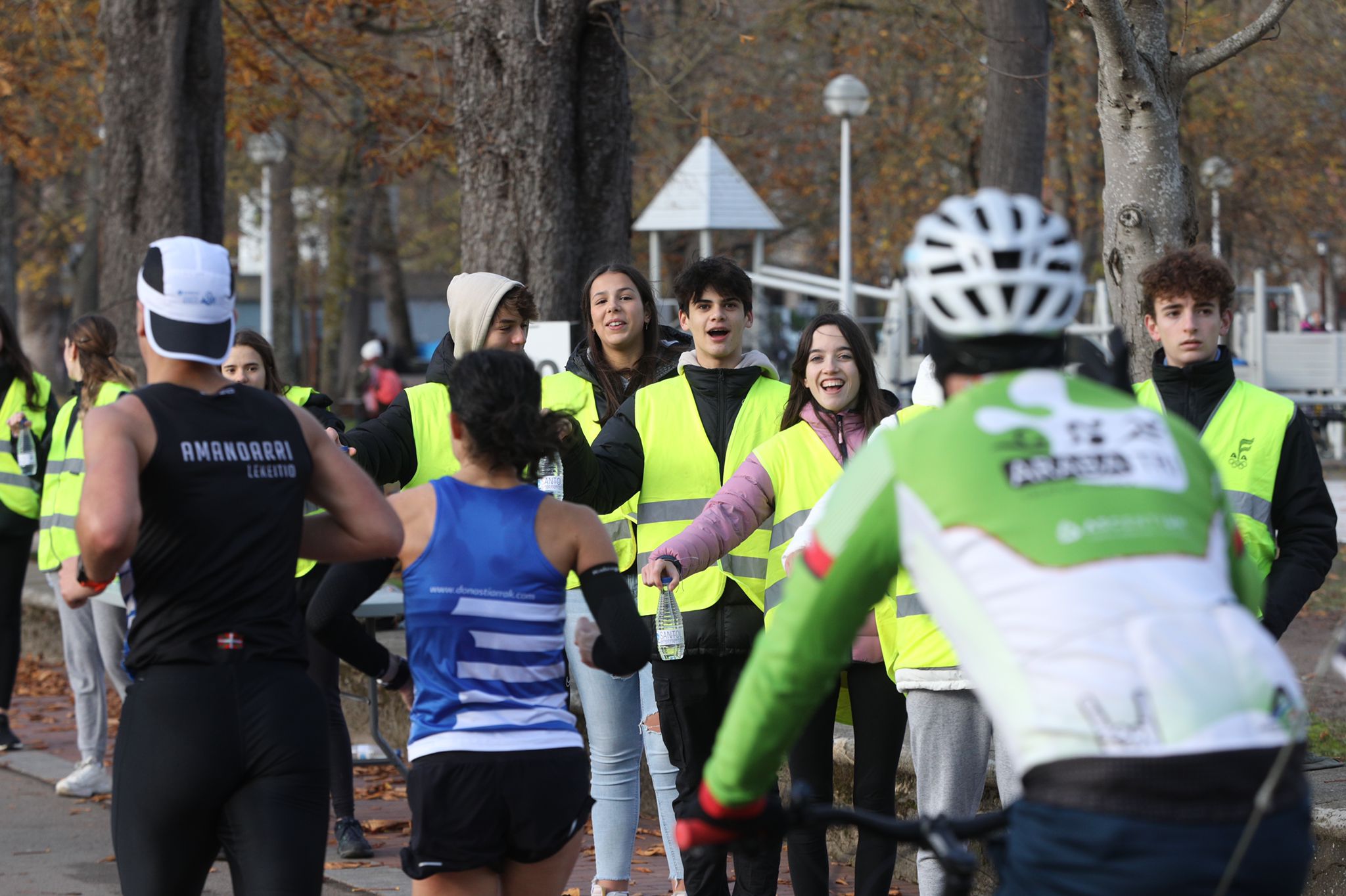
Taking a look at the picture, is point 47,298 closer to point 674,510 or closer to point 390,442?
point 390,442

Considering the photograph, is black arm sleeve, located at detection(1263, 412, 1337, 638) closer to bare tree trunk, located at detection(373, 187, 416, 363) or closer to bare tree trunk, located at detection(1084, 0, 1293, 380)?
bare tree trunk, located at detection(1084, 0, 1293, 380)

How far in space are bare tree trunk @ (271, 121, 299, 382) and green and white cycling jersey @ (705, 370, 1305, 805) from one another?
2637 centimetres

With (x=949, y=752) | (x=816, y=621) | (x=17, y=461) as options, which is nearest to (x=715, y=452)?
(x=949, y=752)

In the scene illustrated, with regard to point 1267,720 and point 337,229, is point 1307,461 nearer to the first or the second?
point 1267,720

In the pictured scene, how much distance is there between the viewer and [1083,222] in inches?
1093

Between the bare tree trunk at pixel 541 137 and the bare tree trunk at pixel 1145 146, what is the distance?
124 inches

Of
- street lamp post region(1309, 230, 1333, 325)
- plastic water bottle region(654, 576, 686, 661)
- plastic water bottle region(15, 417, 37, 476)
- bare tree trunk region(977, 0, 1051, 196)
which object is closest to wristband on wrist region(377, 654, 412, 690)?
plastic water bottle region(654, 576, 686, 661)

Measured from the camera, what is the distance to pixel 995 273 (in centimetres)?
267

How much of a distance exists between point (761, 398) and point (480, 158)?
394 cm

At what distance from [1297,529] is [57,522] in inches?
219

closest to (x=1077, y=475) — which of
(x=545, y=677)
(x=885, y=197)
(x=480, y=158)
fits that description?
(x=545, y=677)

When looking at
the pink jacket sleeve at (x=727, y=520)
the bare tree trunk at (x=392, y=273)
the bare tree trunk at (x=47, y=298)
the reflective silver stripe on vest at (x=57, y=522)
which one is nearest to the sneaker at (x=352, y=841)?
the reflective silver stripe on vest at (x=57, y=522)

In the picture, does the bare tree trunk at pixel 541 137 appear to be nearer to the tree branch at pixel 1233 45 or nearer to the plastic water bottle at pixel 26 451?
the plastic water bottle at pixel 26 451

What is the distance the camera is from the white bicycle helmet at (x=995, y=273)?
2674mm
